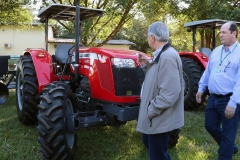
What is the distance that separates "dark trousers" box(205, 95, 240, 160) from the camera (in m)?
3.02

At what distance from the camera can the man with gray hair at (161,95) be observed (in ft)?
7.29

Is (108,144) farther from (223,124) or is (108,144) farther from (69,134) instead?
(223,124)

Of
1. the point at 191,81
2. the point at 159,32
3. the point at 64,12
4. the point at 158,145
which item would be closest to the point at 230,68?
the point at 159,32

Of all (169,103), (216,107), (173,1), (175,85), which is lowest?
(216,107)

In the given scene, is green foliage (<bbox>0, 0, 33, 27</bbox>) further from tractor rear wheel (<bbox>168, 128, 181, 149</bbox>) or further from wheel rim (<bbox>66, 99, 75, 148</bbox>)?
tractor rear wheel (<bbox>168, 128, 181, 149</bbox>)

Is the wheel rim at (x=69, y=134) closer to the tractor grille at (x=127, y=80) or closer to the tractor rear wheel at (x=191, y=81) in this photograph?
the tractor grille at (x=127, y=80)

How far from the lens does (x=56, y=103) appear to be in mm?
3154

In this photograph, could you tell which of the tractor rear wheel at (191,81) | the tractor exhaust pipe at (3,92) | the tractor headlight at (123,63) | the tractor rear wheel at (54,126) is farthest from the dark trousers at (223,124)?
the tractor exhaust pipe at (3,92)

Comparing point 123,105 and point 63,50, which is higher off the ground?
point 63,50

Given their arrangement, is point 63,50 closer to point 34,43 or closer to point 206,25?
point 206,25

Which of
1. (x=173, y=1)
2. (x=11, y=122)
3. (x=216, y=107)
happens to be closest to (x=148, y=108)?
(x=216, y=107)

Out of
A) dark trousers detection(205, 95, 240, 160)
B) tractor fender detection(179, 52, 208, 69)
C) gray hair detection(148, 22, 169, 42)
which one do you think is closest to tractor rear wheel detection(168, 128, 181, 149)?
dark trousers detection(205, 95, 240, 160)

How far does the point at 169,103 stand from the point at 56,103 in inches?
57.3

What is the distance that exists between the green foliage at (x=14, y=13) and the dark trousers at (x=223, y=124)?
37.6 ft
